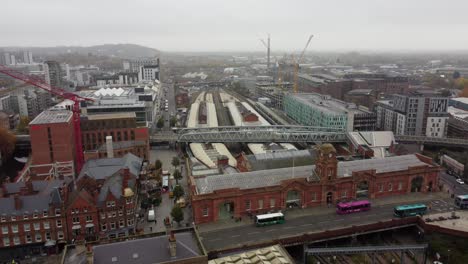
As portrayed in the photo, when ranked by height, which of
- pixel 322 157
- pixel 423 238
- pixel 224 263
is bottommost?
pixel 423 238

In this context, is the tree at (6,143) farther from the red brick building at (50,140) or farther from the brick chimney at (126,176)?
the brick chimney at (126,176)

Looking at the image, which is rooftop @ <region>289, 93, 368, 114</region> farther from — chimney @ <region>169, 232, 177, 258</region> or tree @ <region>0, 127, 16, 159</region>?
tree @ <region>0, 127, 16, 159</region>

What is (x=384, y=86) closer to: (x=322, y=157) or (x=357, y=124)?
(x=357, y=124)

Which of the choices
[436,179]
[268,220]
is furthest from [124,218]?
[436,179]

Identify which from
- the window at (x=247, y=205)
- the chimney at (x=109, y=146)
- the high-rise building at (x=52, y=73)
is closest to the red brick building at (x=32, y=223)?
the chimney at (x=109, y=146)

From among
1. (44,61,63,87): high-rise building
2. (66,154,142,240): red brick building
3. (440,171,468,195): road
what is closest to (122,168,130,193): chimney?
(66,154,142,240): red brick building

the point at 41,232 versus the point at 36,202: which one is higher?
the point at 36,202
